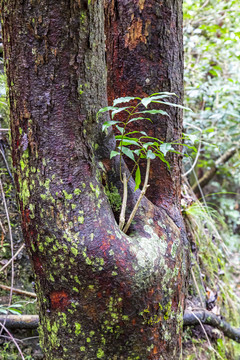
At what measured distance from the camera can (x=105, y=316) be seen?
0.92 meters

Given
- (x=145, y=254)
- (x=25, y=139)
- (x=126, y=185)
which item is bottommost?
(x=145, y=254)

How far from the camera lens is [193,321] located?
75.8 inches

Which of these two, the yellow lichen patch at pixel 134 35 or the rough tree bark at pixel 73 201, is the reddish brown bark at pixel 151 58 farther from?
the rough tree bark at pixel 73 201

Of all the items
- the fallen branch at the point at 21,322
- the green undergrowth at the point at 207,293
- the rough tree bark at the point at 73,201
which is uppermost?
the rough tree bark at the point at 73,201

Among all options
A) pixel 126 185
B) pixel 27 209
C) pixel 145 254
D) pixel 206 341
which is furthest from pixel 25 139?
pixel 206 341

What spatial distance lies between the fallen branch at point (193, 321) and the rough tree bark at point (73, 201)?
1.81 ft

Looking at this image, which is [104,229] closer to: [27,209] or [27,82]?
[27,209]

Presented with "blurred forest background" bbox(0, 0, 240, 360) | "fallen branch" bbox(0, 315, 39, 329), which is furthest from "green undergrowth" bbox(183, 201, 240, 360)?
"fallen branch" bbox(0, 315, 39, 329)

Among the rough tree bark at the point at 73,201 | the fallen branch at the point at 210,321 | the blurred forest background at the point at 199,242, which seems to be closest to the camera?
the rough tree bark at the point at 73,201

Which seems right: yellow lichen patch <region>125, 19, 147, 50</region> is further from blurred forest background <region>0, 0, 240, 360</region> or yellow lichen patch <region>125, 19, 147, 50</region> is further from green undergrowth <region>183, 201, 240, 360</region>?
green undergrowth <region>183, 201, 240, 360</region>

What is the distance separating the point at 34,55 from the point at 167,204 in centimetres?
74

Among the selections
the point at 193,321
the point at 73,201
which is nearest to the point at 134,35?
the point at 73,201

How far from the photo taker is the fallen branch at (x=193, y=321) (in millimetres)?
1516

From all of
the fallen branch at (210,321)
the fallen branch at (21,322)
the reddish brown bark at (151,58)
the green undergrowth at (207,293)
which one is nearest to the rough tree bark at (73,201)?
the reddish brown bark at (151,58)
